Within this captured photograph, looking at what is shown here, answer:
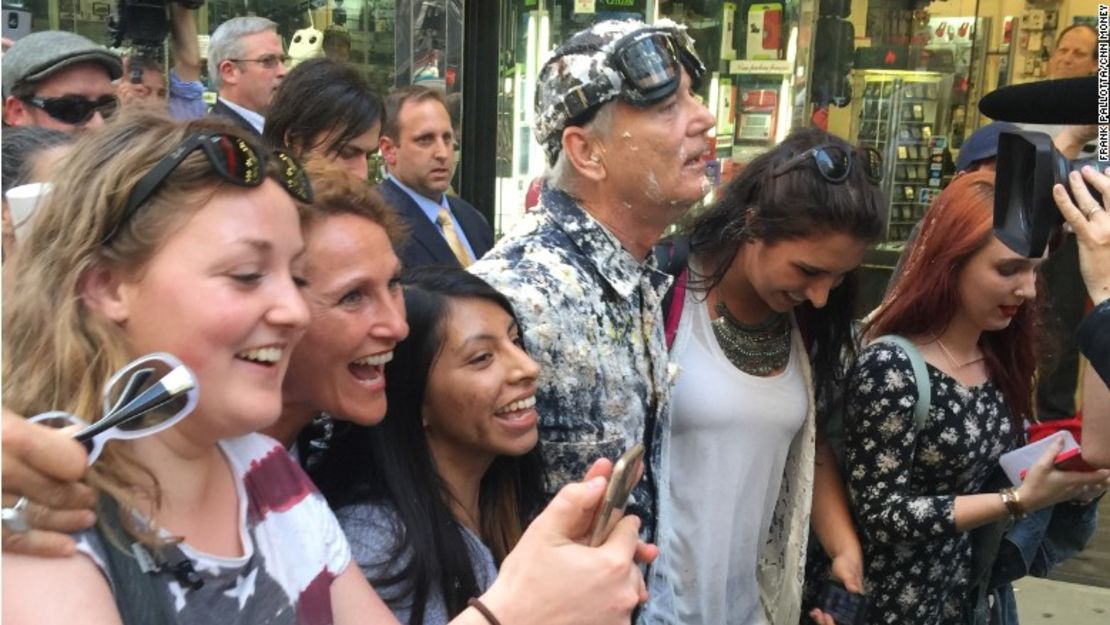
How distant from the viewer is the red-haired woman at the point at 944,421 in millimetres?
2420

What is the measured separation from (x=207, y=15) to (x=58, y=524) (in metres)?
5.49

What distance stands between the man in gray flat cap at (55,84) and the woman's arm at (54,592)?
7.39ft

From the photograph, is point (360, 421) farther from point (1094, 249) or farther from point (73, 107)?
point (73, 107)

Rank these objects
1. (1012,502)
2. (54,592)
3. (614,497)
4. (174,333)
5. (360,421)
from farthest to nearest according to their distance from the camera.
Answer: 1. (1012,502)
2. (360,421)
3. (614,497)
4. (174,333)
5. (54,592)

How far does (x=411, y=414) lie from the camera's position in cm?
181

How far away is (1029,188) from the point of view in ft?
7.36

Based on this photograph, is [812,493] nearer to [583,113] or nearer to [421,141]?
[583,113]

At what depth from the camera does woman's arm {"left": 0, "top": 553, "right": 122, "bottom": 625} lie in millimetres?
979

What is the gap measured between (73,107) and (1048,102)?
260 centimetres

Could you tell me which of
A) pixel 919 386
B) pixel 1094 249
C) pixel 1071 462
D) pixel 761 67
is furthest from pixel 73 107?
pixel 761 67

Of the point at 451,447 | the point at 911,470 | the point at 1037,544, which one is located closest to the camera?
the point at 451,447

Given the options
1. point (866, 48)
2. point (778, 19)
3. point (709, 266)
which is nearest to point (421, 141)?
point (709, 266)

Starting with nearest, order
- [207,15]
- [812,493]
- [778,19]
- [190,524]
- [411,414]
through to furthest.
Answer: [190,524] < [411,414] < [812,493] < [207,15] < [778,19]

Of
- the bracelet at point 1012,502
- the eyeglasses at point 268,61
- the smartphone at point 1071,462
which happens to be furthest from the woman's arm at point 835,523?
the eyeglasses at point 268,61
